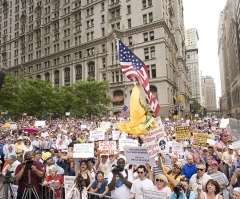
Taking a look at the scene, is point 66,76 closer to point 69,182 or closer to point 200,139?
point 200,139

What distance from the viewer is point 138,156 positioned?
21.1 ft

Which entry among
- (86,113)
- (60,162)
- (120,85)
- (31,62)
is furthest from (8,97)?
(31,62)

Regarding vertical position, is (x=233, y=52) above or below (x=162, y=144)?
above

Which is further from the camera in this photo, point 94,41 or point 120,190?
point 94,41

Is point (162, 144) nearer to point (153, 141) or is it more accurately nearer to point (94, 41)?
point (153, 141)

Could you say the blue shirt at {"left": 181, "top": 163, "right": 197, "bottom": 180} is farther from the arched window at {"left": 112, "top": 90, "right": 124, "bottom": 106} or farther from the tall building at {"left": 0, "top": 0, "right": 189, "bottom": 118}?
the arched window at {"left": 112, "top": 90, "right": 124, "bottom": 106}

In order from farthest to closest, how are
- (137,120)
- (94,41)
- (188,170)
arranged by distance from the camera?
(94,41), (137,120), (188,170)

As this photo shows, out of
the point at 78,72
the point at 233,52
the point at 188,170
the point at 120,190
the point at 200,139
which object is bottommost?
the point at 120,190

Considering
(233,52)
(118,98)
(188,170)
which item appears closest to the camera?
(188,170)

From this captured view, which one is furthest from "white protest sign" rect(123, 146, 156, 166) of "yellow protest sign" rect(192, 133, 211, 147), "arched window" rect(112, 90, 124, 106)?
"arched window" rect(112, 90, 124, 106)

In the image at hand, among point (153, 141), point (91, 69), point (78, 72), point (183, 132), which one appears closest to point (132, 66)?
point (183, 132)

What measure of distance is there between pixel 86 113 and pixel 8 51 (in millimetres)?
52365

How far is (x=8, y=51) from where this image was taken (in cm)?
8569

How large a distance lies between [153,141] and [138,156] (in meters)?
0.54
